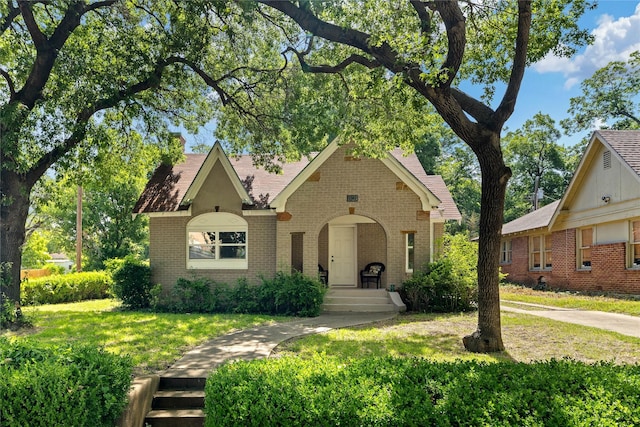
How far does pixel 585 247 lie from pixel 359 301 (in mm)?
12469

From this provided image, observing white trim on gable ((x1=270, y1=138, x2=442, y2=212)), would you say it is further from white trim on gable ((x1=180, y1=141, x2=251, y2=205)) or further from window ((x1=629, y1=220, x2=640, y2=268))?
window ((x1=629, y1=220, x2=640, y2=268))

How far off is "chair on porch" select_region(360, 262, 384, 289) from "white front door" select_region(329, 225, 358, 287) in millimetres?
416

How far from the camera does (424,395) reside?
4168mm

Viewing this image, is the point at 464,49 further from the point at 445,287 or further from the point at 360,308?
the point at 360,308

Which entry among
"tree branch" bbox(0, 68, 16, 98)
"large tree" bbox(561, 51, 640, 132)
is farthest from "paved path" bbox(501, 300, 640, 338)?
"large tree" bbox(561, 51, 640, 132)

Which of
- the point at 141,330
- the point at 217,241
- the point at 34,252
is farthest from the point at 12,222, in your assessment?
the point at 34,252

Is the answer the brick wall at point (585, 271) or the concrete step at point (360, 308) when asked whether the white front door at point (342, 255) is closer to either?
the concrete step at point (360, 308)

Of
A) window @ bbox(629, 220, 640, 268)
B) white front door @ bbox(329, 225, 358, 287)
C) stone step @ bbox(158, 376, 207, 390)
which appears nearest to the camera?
stone step @ bbox(158, 376, 207, 390)

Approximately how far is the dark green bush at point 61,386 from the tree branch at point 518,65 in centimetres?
783

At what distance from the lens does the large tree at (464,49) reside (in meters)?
8.14

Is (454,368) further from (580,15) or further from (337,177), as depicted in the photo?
(337,177)

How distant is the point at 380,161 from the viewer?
14977 millimetres

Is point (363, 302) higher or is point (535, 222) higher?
point (535, 222)

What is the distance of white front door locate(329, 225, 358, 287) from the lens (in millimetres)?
17812
